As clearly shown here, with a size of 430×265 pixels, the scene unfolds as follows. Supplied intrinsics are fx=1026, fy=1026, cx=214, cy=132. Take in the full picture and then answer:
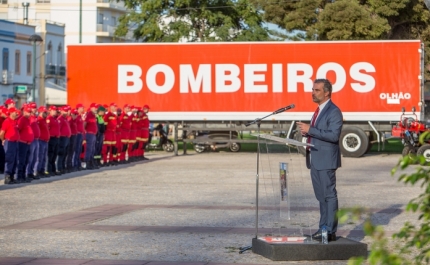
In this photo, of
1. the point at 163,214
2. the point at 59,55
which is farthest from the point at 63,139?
the point at 59,55

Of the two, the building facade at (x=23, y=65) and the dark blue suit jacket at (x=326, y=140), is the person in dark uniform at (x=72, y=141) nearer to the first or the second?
the dark blue suit jacket at (x=326, y=140)

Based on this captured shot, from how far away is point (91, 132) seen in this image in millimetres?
29125

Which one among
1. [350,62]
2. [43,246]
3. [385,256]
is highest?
[350,62]

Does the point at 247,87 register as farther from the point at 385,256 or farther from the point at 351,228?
the point at 385,256

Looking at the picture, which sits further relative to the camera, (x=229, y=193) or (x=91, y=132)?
(x=91, y=132)

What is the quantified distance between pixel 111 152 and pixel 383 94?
33.3ft

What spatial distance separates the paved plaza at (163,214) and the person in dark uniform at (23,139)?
0.44 metres

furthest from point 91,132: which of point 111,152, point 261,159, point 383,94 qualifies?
point 261,159

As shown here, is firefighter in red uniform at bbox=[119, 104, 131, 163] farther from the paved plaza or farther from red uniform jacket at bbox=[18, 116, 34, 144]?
red uniform jacket at bbox=[18, 116, 34, 144]

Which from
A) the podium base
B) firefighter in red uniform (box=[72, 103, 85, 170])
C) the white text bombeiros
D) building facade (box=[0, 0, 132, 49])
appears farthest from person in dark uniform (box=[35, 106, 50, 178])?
building facade (box=[0, 0, 132, 49])

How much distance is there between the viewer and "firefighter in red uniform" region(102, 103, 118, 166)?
3095cm

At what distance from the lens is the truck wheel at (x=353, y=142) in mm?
35406

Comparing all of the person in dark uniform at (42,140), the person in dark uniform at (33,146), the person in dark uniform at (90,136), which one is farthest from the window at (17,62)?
the person in dark uniform at (33,146)

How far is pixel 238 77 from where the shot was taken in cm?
3697
